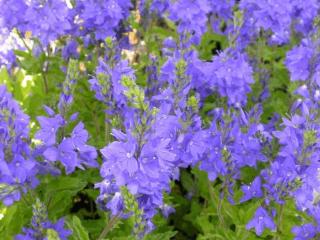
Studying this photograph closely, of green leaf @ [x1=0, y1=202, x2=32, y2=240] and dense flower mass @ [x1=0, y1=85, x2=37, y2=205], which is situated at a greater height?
dense flower mass @ [x1=0, y1=85, x2=37, y2=205]

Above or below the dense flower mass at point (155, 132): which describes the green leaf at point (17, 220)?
below

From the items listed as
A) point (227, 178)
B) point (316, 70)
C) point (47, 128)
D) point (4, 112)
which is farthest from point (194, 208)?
point (4, 112)

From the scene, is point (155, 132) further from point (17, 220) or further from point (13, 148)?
point (17, 220)

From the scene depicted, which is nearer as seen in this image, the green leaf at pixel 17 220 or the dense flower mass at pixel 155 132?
the dense flower mass at pixel 155 132

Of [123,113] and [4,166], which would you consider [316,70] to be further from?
[4,166]

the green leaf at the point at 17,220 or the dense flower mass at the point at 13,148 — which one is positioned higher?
the dense flower mass at the point at 13,148

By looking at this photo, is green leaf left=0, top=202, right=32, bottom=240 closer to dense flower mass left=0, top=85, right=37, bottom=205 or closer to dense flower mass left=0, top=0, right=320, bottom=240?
dense flower mass left=0, top=0, right=320, bottom=240

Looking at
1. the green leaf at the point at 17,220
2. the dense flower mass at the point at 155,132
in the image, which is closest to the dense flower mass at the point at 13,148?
the dense flower mass at the point at 155,132

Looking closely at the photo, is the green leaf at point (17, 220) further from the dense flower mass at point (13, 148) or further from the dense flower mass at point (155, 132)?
the dense flower mass at point (13, 148)

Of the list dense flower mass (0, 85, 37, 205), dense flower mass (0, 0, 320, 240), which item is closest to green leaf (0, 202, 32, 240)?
dense flower mass (0, 0, 320, 240)
